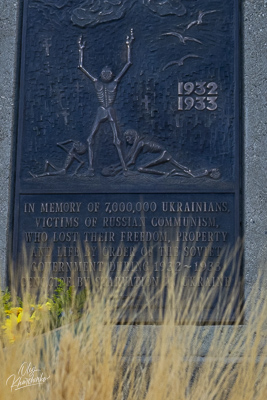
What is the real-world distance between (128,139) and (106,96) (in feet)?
1.57

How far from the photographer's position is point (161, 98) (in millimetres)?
5941

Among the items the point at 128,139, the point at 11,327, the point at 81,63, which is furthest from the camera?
the point at 81,63

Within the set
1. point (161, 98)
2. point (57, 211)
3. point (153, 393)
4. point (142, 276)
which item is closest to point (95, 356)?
point (153, 393)

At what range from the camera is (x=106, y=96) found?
600cm

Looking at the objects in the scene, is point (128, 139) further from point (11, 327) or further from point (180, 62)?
point (11, 327)

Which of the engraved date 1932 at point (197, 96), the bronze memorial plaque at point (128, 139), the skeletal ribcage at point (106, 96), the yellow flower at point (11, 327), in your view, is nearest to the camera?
the yellow flower at point (11, 327)

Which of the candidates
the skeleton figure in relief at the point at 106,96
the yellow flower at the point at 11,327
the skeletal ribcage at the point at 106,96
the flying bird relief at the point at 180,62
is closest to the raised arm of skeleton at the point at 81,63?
the skeleton figure in relief at the point at 106,96

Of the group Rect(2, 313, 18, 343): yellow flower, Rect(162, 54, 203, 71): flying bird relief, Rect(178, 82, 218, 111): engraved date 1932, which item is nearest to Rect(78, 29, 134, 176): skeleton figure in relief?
Rect(162, 54, 203, 71): flying bird relief

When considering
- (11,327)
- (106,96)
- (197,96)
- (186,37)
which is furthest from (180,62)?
(11,327)

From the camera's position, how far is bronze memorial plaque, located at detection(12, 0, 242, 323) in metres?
5.64

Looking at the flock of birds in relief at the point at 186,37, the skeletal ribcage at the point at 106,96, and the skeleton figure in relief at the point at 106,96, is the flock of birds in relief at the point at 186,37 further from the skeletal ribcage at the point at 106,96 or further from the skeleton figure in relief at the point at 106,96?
the skeletal ribcage at the point at 106,96

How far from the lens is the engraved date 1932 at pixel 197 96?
5.88 meters

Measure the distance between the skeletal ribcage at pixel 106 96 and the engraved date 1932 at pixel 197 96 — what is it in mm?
638

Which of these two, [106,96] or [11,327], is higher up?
[106,96]
